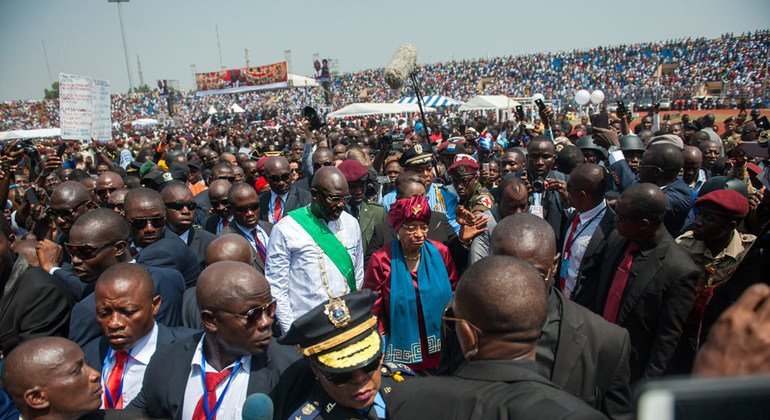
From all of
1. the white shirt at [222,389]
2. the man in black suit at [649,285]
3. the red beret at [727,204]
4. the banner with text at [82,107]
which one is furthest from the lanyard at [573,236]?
the banner with text at [82,107]

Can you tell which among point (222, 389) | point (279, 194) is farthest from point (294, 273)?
point (279, 194)

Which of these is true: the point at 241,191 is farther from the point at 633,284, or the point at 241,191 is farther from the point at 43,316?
the point at 633,284

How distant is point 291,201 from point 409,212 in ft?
9.31

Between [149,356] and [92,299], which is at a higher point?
[92,299]

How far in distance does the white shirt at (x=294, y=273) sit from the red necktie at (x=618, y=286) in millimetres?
1885

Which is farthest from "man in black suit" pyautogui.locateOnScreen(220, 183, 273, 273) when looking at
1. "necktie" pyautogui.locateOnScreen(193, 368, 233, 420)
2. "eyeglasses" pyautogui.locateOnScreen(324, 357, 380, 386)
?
"eyeglasses" pyautogui.locateOnScreen(324, 357, 380, 386)

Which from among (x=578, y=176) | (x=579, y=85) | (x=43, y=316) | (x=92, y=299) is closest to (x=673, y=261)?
(x=578, y=176)

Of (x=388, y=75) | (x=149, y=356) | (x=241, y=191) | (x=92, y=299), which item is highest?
(x=388, y=75)

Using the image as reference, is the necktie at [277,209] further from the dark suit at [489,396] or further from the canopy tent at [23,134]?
the canopy tent at [23,134]

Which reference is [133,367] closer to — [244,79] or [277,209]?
[277,209]

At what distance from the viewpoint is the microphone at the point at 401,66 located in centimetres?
738

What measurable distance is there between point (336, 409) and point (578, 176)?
110 inches

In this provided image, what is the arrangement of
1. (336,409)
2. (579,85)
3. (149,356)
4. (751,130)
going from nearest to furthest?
(336,409)
(149,356)
(751,130)
(579,85)

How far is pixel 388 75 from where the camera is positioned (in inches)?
294
